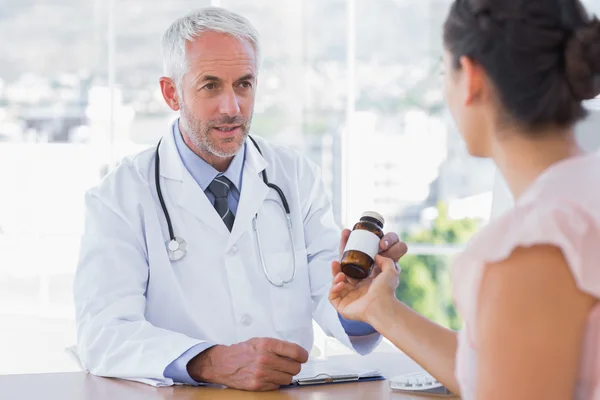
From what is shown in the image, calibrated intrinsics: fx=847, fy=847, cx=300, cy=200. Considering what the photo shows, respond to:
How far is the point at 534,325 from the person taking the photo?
0.88m

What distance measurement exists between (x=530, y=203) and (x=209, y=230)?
4.15ft

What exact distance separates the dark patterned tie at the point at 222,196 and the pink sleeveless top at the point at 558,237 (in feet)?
4.01

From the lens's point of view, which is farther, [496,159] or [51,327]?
[51,327]

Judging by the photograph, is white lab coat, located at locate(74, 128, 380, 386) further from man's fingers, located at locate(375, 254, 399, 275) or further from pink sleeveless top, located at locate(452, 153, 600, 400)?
pink sleeveless top, located at locate(452, 153, 600, 400)

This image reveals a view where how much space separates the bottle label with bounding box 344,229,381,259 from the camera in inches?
60.6

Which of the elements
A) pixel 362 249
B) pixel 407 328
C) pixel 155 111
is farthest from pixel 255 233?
pixel 155 111

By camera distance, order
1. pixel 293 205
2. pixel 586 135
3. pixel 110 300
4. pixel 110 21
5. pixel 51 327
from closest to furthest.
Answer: pixel 586 135 < pixel 110 300 < pixel 293 205 < pixel 110 21 < pixel 51 327

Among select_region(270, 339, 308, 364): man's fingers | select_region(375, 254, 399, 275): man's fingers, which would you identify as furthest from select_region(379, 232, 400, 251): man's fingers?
select_region(270, 339, 308, 364): man's fingers

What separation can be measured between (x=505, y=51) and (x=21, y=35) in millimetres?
5661

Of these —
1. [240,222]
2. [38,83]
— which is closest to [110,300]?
[240,222]

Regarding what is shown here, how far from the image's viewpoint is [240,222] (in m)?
2.18

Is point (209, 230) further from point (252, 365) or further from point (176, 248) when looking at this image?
point (252, 365)

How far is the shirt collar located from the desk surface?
2.06ft

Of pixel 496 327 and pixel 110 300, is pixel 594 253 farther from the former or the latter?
pixel 110 300
